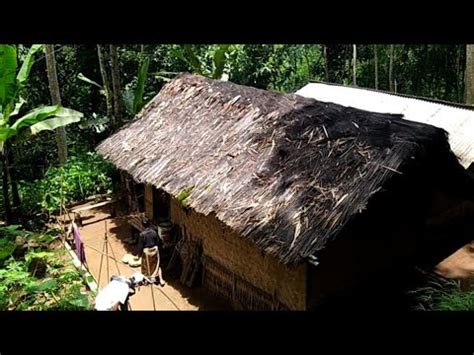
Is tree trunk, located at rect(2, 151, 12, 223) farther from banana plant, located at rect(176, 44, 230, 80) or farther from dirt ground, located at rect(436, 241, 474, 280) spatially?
dirt ground, located at rect(436, 241, 474, 280)

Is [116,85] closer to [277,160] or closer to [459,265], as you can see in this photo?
[277,160]

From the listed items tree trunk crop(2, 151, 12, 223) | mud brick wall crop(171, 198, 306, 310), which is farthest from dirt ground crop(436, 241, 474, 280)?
tree trunk crop(2, 151, 12, 223)

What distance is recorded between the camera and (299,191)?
5508 millimetres

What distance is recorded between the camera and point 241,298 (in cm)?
663

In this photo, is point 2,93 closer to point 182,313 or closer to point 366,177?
point 366,177

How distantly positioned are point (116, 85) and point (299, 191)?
6.33 metres

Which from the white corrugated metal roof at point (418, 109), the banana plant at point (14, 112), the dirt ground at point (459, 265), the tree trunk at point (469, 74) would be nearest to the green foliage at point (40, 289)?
the banana plant at point (14, 112)

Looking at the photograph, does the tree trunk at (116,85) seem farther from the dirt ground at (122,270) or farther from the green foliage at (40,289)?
A: the green foliage at (40,289)

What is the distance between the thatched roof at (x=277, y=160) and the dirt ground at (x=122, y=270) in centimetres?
151

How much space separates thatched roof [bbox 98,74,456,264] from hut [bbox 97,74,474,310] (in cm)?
2

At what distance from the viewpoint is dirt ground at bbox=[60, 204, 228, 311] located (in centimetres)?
689

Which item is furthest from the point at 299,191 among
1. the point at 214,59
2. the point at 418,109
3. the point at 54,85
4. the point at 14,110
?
the point at 214,59
